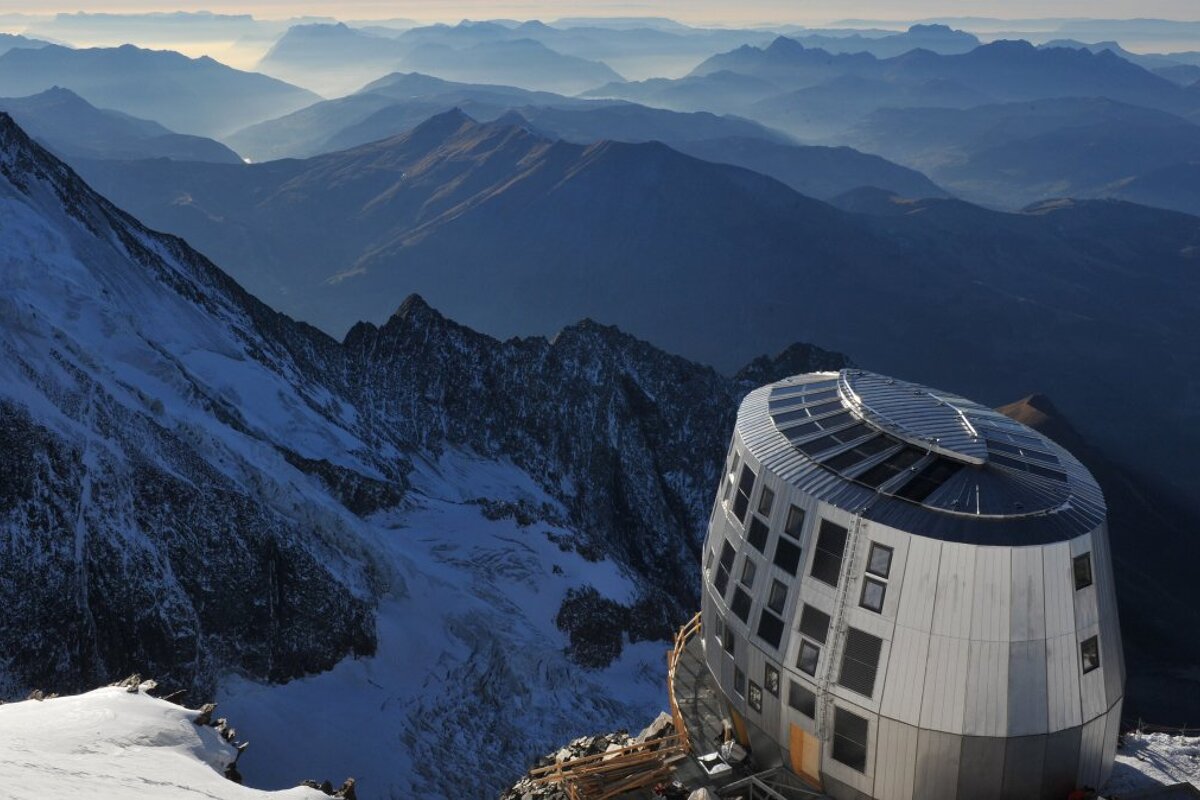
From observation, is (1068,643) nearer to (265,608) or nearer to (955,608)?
(955,608)

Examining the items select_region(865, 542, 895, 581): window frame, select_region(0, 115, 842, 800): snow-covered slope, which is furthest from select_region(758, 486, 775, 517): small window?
select_region(0, 115, 842, 800): snow-covered slope

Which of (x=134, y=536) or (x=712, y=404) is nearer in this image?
(x=134, y=536)

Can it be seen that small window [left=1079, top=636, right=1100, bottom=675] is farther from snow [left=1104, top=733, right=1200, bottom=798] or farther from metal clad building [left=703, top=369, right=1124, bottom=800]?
snow [left=1104, top=733, right=1200, bottom=798]

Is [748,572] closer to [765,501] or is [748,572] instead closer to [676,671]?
[765,501]

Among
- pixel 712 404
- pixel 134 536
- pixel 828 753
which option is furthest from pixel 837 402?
pixel 712 404

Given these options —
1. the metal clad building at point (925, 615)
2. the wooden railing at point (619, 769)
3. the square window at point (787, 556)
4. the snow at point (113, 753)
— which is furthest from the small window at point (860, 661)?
the snow at point (113, 753)
